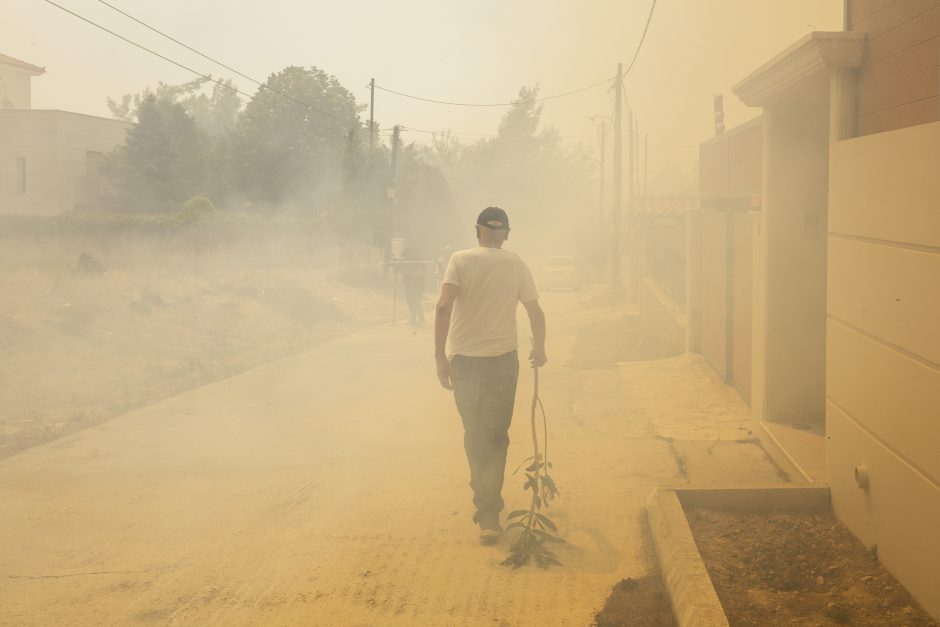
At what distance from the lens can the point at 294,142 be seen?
5962cm

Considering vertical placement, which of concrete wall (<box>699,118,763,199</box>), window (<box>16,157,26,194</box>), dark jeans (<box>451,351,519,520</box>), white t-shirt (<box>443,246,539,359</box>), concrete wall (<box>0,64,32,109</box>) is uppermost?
concrete wall (<box>0,64,32,109</box>)

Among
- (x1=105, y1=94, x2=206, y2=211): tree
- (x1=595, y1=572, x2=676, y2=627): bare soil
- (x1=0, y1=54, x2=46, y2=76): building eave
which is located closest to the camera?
(x1=595, y1=572, x2=676, y2=627): bare soil

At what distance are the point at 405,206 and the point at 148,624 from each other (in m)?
42.1

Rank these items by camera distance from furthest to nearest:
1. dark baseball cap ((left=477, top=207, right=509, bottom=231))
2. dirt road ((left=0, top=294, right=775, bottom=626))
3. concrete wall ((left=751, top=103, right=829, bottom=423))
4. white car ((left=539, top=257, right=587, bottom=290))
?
white car ((left=539, top=257, right=587, bottom=290)) < concrete wall ((left=751, top=103, right=829, bottom=423)) < dark baseball cap ((left=477, top=207, right=509, bottom=231)) < dirt road ((left=0, top=294, right=775, bottom=626))

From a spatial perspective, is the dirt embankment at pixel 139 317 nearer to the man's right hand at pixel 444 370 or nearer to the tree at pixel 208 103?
the man's right hand at pixel 444 370

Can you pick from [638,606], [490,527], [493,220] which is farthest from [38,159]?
[638,606]

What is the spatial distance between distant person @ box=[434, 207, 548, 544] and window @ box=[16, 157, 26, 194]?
3934cm

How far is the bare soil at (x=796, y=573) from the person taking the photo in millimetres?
4326

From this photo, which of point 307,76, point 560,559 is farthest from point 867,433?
point 307,76

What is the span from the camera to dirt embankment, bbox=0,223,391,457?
12125 millimetres

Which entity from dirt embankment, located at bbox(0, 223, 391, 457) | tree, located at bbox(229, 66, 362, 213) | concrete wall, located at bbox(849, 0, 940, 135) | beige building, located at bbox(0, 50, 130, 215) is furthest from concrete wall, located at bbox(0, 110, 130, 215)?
concrete wall, located at bbox(849, 0, 940, 135)

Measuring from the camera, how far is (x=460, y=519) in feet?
20.3

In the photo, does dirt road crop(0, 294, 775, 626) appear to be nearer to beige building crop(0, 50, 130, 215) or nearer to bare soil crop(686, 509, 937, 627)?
bare soil crop(686, 509, 937, 627)

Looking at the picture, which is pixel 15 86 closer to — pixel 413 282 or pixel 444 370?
pixel 413 282
